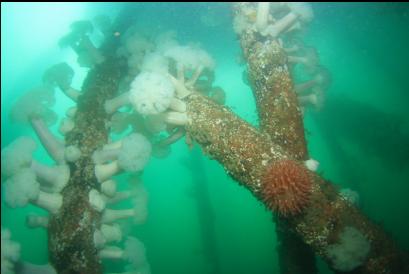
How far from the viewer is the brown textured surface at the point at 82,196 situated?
5.08m

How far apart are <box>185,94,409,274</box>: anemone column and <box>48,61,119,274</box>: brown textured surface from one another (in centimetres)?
254

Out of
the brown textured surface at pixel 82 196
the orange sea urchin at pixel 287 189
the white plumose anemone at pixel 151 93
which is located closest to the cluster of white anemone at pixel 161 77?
the white plumose anemone at pixel 151 93

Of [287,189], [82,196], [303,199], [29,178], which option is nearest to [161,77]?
[82,196]

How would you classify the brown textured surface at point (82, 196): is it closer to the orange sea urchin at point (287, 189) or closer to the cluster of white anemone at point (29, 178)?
the cluster of white anemone at point (29, 178)

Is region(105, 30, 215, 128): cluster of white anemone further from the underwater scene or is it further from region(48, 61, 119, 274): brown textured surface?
region(48, 61, 119, 274): brown textured surface

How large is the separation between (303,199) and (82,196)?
3641 millimetres

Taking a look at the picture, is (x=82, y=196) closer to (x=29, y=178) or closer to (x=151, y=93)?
(x=29, y=178)

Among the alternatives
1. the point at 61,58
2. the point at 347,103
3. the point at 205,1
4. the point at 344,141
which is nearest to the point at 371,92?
the point at 347,103

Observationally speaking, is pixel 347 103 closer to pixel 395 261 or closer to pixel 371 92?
pixel 371 92

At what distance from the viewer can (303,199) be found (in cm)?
397

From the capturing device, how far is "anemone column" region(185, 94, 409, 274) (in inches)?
156

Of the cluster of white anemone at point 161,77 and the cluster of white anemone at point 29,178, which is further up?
the cluster of white anemone at point 161,77

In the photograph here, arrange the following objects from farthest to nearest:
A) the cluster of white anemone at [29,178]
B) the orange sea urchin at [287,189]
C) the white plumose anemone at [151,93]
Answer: the white plumose anemone at [151,93]
the cluster of white anemone at [29,178]
the orange sea urchin at [287,189]

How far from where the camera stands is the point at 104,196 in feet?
19.8
